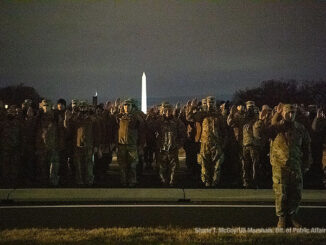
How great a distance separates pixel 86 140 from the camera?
43.1 feet

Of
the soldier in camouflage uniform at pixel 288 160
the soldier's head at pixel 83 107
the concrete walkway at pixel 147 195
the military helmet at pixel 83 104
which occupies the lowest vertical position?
the concrete walkway at pixel 147 195

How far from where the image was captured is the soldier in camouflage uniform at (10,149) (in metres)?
13.4

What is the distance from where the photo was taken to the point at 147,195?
11656 millimetres

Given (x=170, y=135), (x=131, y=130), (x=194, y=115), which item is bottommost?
(x=170, y=135)

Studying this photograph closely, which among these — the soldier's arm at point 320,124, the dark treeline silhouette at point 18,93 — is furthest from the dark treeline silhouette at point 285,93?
the soldier's arm at point 320,124

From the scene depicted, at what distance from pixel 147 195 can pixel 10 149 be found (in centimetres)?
416

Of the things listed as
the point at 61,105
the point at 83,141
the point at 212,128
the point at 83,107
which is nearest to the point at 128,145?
the point at 83,141

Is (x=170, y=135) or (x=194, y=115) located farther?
(x=194, y=115)

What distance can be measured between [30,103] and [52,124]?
225 cm

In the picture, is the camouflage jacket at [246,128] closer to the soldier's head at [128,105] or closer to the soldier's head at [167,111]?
the soldier's head at [167,111]

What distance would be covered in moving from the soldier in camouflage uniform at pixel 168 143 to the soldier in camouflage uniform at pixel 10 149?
12.2 ft

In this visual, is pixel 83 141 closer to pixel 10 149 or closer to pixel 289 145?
pixel 10 149

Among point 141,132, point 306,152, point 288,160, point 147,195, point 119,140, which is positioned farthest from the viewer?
point 141,132

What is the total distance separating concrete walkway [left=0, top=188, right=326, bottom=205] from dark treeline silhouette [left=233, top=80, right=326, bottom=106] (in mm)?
41942
